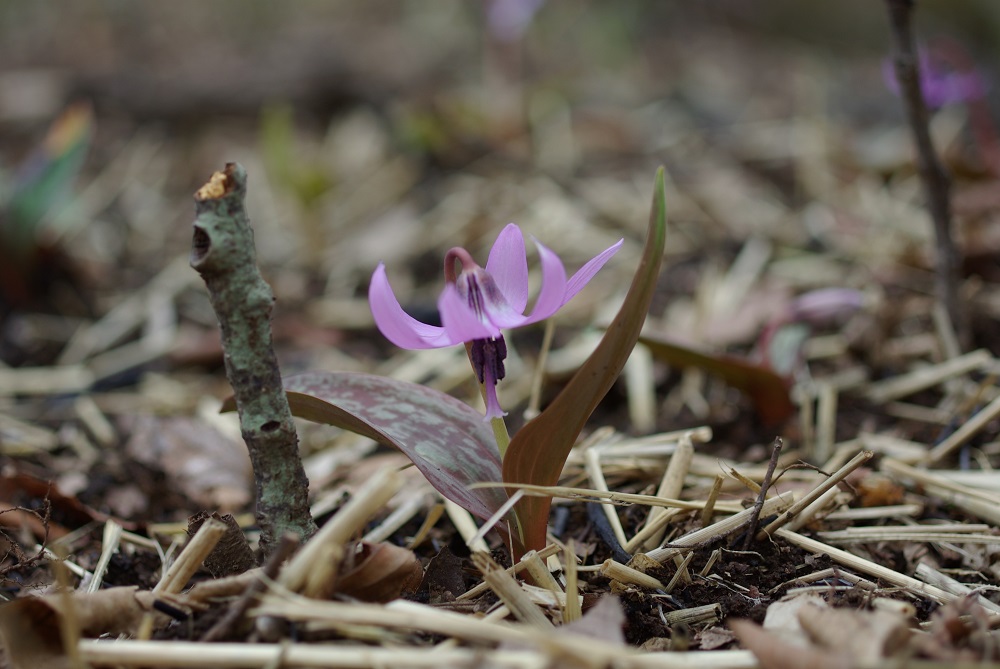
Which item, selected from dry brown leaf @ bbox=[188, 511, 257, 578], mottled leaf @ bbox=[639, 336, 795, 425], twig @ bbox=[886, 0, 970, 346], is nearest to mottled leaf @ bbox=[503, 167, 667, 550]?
dry brown leaf @ bbox=[188, 511, 257, 578]

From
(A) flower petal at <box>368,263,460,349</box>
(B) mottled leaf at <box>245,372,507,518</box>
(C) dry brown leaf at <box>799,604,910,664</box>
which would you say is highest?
(A) flower petal at <box>368,263,460,349</box>

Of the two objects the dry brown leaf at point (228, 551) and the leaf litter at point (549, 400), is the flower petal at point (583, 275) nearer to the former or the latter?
the leaf litter at point (549, 400)

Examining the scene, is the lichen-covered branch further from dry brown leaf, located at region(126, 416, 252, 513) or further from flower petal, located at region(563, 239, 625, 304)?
dry brown leaf, located at region(126, 416, 252, 513)

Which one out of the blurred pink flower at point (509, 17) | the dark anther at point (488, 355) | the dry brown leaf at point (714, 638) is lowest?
the dry brown leaf at point (714, 638)

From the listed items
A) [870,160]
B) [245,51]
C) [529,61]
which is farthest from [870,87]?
[245,51]

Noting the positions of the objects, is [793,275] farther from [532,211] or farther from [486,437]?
[486,437]

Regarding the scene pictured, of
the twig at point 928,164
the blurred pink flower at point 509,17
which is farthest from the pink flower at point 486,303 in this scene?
the blurred pink flower at point 509,17
